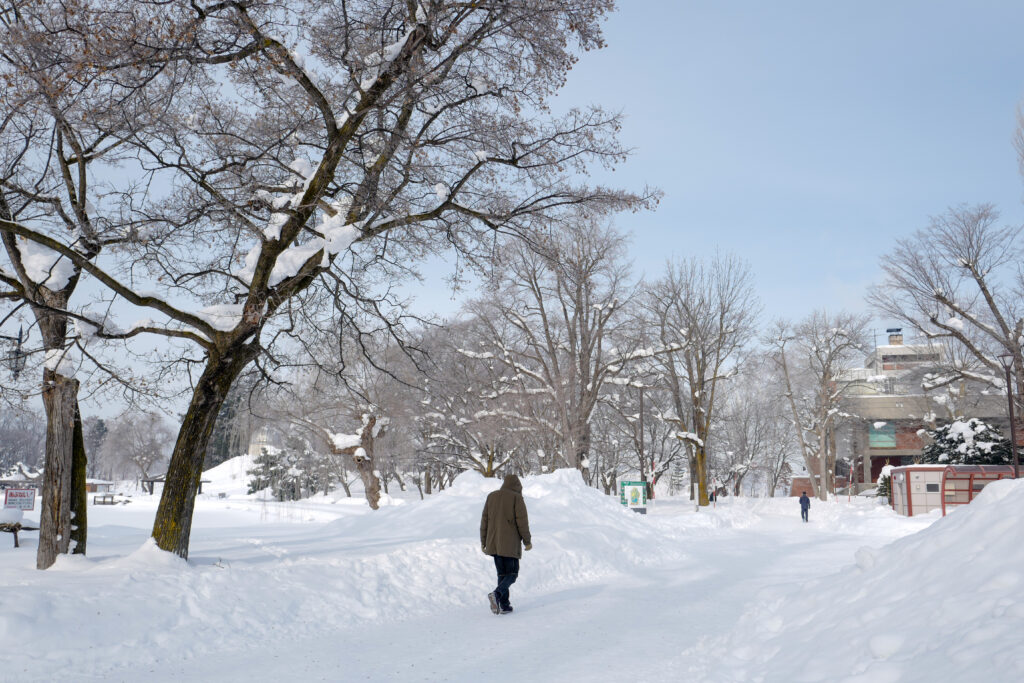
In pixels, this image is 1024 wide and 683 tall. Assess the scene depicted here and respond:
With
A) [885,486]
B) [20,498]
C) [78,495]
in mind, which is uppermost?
[78,495]

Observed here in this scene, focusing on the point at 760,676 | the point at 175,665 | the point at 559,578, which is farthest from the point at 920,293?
the point at 175,665

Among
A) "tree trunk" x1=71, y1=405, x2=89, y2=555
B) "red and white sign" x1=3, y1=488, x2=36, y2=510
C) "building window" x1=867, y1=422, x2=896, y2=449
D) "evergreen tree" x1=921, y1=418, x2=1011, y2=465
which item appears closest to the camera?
"tree trunk" x1=71, y1=405, x2=89, y2=555

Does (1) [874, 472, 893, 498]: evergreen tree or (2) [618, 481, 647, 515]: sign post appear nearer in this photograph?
(2) [618, 481, 647, 515]: sign post

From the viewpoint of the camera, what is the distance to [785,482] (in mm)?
74000

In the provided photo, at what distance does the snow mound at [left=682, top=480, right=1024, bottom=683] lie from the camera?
153 inches

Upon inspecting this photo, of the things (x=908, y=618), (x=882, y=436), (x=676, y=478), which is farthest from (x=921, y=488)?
(x=676, y=478)

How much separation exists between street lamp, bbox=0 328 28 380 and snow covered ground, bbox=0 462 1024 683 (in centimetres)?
269

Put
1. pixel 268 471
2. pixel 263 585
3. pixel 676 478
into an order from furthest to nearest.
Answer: pixel 676 478 → pixel 268 471 → pixel 263 585

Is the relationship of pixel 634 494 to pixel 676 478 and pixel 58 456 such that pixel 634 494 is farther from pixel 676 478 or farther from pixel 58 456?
pixel 676 478

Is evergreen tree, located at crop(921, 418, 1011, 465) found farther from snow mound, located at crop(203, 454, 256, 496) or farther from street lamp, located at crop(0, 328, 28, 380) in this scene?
snow mound, located at crop(203, 454, 256, 496)

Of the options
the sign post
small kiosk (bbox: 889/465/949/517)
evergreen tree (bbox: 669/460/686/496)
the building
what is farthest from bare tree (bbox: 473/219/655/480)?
evergreen tree (bbox: 669/460/686/496)

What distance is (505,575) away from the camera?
8859mm

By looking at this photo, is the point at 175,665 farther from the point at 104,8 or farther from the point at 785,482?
the point at 785,482

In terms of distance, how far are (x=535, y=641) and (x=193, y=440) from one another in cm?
541
